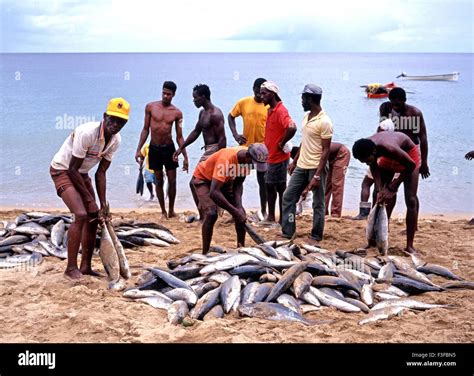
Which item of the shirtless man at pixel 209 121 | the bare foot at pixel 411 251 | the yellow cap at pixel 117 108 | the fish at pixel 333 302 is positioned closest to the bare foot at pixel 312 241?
the bare foot at pixel 411 251

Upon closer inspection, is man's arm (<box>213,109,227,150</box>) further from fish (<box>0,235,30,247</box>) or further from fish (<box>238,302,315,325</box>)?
fish (<box>238,302,315,325</box>)

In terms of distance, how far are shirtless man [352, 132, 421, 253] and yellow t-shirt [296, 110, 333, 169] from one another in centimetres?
69

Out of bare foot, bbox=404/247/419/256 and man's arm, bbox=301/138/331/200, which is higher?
man's arm, bbox=301/138/331/200

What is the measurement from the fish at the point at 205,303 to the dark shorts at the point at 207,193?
134 centimetres

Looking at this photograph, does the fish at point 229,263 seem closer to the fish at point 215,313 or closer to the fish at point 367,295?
the fish at point 215,313

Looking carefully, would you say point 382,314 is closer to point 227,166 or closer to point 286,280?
point 286,280

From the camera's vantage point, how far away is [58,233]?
8.17m

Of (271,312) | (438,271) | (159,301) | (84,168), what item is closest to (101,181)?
(84,168)

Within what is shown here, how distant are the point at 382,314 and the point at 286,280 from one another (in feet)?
3.09

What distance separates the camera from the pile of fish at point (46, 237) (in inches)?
299

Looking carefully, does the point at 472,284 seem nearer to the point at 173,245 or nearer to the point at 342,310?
the point at 342,310

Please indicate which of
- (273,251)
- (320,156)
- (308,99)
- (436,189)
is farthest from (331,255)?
(436,189)

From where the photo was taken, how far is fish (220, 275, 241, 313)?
5773mm

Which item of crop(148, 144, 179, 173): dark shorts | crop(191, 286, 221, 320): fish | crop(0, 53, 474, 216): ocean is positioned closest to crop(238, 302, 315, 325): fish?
crop(191, 286, 221, 320): fish
